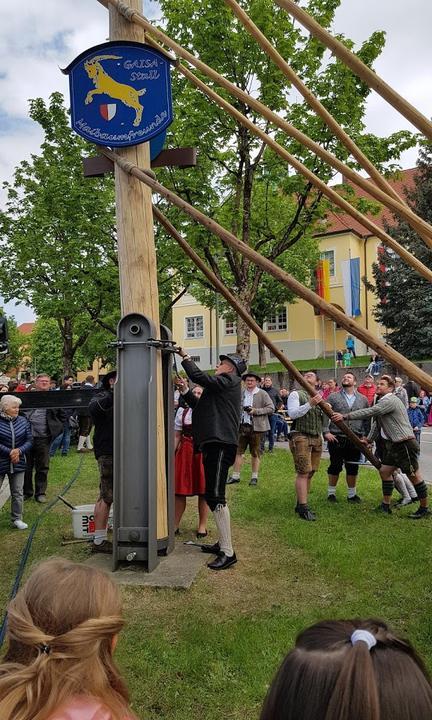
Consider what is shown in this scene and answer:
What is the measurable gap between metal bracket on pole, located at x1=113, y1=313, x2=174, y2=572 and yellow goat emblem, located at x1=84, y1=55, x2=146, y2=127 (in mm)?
2070

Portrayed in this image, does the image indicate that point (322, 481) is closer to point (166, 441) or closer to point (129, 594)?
point (166, 441)

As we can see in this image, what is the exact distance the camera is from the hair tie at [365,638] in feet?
4.46

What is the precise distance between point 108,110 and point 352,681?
579cm

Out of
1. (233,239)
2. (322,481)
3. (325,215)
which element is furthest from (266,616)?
(325,215)

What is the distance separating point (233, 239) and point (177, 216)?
12995 mm

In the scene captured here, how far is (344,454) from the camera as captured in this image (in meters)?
8.86

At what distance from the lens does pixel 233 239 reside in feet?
13.5

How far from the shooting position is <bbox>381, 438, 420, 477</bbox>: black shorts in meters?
7.83

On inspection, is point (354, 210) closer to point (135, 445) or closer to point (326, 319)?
point (135, 445)

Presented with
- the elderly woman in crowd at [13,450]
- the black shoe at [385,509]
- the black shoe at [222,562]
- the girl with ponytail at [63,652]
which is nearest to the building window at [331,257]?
the black shoe at [385,509]

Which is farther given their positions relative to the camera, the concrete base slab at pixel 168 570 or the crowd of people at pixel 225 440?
the crowd of people at pixel 225 440

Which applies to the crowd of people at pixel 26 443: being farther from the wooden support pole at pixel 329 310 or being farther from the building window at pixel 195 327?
the building window at pixel 195 327

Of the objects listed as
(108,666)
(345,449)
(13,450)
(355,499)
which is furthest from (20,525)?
(108,666)

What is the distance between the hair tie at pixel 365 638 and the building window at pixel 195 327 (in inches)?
1894
